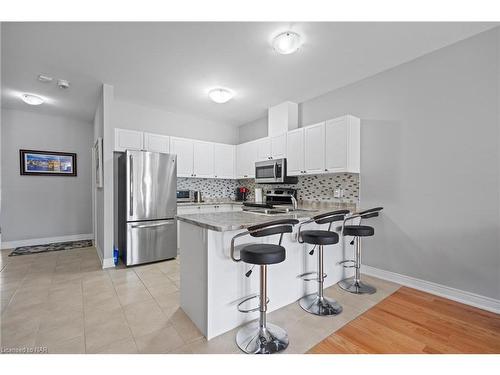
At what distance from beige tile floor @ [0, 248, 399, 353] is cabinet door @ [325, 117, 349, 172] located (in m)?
1.57

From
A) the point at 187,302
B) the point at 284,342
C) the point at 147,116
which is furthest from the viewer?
the point at 147,116

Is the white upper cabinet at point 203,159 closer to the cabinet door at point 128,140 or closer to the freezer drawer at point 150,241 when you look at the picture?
the cabinet door at point 128,140

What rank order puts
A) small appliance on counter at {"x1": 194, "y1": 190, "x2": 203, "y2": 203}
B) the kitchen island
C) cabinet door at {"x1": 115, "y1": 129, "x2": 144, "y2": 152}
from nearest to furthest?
the kitchen island < cabinet door at {"x1": 115, "y1": 129, "x2": 144, "y2": 152} < small appliance on counter at {"x1": 194, "y1": 190, "x2": 203, "y2": 203}

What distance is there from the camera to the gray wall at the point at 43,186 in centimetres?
444

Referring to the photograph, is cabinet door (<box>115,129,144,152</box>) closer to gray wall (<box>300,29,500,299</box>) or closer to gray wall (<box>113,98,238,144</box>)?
gray wall (<box>113,98,238,144</box>)

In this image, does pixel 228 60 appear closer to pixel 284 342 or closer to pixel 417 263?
pixel 284 342

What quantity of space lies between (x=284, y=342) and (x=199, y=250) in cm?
94

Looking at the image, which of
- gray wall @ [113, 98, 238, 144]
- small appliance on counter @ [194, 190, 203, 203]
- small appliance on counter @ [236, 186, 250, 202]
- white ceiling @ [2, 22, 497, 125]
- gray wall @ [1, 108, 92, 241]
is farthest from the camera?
small appliance on counter @ [236, 186, 250, 202]

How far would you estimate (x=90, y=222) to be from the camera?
5.23 metres

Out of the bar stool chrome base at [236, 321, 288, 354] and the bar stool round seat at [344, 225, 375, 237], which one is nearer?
the bar stool chrome base at [236, 321, 288, 354]

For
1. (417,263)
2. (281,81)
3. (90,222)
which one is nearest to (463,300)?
(417,263)

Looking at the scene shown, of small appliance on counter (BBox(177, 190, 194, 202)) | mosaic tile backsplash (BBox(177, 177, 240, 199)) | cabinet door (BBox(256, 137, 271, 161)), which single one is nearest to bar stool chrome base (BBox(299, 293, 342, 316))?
cabinet door (BBox(256, 137, 271, 161))

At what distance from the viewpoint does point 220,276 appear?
1.82m

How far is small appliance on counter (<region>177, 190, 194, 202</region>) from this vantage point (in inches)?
183
